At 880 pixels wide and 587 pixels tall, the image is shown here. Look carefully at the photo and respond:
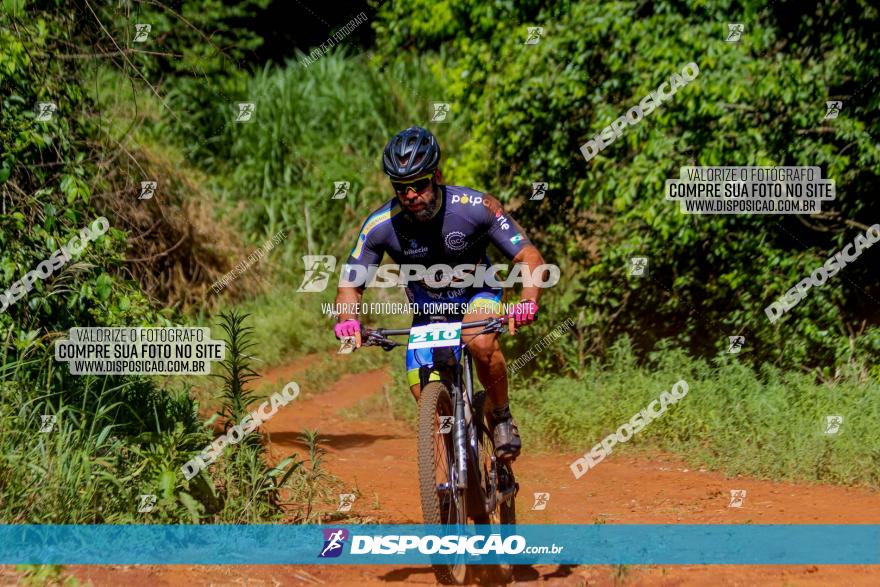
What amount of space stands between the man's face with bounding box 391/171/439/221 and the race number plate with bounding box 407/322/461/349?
84 centimetres

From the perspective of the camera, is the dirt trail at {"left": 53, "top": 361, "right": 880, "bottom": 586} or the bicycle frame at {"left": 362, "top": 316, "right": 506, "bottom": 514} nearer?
the bicycle frame at {"left": 362, "top": 316, "right": 506, "bottom": 514}

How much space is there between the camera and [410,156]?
20.5ft

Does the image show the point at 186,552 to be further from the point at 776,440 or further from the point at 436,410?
the point at 776,440

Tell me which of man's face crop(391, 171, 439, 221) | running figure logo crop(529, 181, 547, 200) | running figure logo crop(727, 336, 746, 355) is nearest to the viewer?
man's face crop(391, 171, 439, 221)

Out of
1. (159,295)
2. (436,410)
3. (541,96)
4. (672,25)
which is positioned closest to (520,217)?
(541,96)

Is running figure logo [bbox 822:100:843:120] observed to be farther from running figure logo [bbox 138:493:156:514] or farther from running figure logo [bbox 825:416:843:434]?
running figure logo [bbox 138:493:156:514]

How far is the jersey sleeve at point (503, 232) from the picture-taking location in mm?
6645

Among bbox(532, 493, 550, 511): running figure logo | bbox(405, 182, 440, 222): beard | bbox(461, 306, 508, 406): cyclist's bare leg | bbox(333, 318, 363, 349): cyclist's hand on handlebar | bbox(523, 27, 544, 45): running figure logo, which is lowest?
bbox(532, 493, 550, 511): running figure logo

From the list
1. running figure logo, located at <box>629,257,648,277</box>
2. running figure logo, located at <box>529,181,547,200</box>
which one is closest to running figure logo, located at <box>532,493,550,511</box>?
running figure logo, located at <box>629,257,648,277</box>

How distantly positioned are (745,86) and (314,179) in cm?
801

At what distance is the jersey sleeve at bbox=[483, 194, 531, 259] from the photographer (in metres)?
6.64

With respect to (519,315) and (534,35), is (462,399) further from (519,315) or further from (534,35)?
(534,35)

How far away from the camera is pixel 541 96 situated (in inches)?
441

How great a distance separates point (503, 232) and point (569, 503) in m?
2.52
